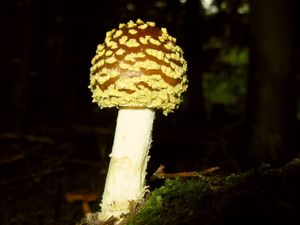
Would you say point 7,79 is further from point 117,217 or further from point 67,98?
point 117,217

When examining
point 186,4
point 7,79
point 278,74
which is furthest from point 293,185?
point 7,79

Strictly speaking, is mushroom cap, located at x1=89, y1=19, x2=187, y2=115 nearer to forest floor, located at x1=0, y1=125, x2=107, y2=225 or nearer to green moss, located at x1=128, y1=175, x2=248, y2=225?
green moss, located at x1=128, y1=175, x2=248, y2=225

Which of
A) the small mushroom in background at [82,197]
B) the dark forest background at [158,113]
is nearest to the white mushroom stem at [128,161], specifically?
the dark forest background at [158,113]

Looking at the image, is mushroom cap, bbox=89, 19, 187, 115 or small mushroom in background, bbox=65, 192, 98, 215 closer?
mushroom cap, bbox=89, 19, 187, 115

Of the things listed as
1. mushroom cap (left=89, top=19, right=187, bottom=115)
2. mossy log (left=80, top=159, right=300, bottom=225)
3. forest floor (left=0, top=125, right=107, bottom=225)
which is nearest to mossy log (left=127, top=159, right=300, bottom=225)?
mossy log (left=80, top=159, right=300, bottom=225)

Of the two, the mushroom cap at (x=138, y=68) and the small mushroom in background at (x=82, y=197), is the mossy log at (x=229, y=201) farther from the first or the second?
the small mushroom in background at (x=82, y=197)

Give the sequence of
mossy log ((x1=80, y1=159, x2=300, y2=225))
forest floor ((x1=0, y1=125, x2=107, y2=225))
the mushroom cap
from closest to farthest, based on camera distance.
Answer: mossy log ((x1=80, y1=159, x2=300, y2=225)), the mushroom cap, forest floor ((x1=0, y1=125, x2=107, y2=225))

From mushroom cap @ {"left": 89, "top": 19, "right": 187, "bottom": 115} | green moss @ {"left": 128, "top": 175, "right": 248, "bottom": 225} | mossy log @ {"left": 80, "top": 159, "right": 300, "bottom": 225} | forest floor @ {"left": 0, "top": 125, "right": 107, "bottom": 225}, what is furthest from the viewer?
forest floor @ {"left": 0, "top": 125, "right": 107, "bottom": 225}
